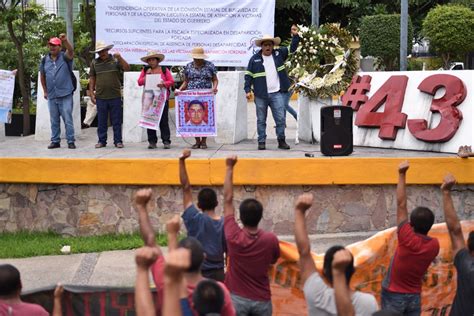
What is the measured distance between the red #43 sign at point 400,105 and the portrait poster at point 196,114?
7.24 ft

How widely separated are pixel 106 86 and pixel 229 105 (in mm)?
2107

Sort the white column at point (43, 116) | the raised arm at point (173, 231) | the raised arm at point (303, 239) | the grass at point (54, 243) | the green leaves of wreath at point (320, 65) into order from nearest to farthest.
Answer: the raised arm at point (173, 231)
the raised arm at point (303, 239)
the grass at point (54, 243)
the green leaves of wreath at point (320, 65)
the white column at point (43, 116)

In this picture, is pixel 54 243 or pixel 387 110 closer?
pixel 54 243

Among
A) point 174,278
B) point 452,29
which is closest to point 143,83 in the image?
point 174,278

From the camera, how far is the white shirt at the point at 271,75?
41.6ft

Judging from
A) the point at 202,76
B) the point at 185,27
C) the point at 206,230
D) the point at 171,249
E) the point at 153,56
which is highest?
the point at 185,27

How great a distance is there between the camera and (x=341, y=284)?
4.48 m

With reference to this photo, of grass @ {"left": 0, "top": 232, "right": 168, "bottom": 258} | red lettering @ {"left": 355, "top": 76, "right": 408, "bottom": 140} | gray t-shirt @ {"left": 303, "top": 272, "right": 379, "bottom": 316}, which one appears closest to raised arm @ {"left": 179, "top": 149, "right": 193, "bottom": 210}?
gray t-shirt @ {"left": 303, "top": 272, "right": 379, "bottom": 316}

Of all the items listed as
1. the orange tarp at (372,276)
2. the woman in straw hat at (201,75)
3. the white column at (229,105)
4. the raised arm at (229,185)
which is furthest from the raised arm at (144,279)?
the white column at (229,105)

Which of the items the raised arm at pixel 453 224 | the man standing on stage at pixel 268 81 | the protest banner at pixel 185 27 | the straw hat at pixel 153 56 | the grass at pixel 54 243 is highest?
the protest banner at pixel 185 27

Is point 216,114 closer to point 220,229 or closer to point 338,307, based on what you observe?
point 220,229

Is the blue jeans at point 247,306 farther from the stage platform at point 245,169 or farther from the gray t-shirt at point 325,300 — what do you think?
the stage platform at point 245,169

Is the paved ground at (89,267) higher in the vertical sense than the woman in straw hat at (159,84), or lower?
lower

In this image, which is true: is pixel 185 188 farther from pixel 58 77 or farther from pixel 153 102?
pixel 58 77
